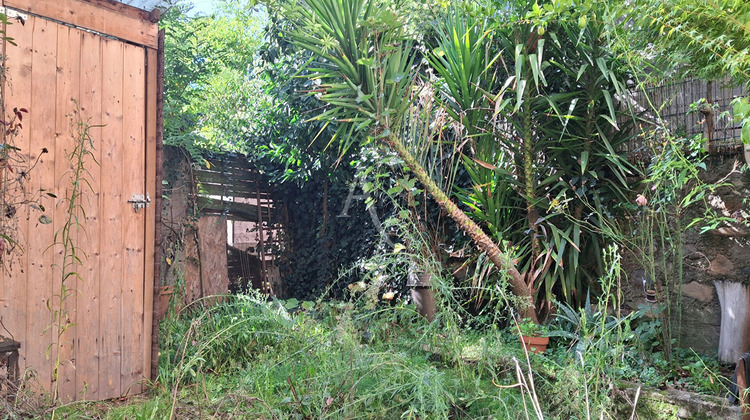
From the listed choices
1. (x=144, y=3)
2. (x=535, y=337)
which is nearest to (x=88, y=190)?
(x=144, y=3)

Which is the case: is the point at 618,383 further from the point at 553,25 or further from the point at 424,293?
the point at 553,25

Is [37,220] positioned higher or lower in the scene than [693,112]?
lower

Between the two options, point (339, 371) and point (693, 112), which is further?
point (693, 112)

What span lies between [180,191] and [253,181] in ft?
3.47

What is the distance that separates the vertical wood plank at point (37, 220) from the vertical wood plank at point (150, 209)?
50 centimetres

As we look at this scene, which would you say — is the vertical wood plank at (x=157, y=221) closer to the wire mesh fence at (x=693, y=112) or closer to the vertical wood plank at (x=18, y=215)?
the vertical wood plank at (x=18, y=215)

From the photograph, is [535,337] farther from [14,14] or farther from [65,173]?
[14,14]

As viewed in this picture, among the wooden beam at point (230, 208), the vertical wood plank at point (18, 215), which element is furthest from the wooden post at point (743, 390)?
the wooden beam at point (230, 208)

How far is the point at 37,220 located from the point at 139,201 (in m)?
0.53

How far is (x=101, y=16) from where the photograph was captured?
2.97 metres

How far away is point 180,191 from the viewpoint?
522 cm

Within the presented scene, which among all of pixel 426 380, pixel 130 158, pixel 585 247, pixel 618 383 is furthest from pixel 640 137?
pixel 130 158

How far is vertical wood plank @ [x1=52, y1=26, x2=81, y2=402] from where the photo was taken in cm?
275

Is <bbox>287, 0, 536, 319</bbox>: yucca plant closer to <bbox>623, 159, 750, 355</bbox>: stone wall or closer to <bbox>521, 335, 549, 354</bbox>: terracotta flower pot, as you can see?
<bbox>521, 335, 549, 354</bbox>: terracotta flower pot
